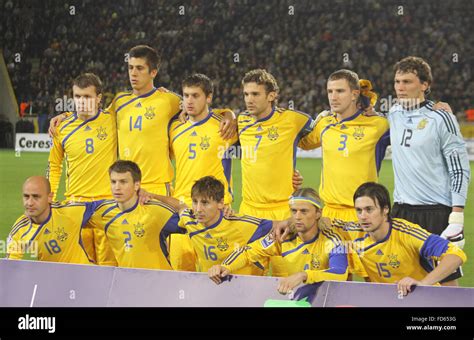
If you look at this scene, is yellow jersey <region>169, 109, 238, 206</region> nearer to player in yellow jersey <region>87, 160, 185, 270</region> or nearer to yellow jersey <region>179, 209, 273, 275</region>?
player in yellow jersey <region>87, 160, 185, 270</region>

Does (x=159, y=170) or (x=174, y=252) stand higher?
(x=159, y=170)

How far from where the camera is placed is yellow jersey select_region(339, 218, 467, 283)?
18.2 feet

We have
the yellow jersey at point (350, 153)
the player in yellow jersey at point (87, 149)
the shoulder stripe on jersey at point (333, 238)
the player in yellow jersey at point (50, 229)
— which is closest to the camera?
the shoulder stripe on jersey at point (333, 238)

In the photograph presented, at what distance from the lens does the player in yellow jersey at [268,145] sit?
265 inches

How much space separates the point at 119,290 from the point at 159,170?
5.24ft

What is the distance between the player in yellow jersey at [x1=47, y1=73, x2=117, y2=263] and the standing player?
2.32 meters

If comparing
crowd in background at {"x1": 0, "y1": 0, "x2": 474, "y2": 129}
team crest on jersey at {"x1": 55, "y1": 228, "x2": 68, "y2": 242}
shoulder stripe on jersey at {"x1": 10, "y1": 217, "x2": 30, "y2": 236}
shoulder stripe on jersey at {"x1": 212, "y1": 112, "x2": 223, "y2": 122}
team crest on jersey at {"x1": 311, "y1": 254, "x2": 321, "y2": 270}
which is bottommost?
team crest on jersey at {"x1": 311, "y1": 254, "x2": 321, "y2": 270}

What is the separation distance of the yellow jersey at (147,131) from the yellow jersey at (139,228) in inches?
23.0

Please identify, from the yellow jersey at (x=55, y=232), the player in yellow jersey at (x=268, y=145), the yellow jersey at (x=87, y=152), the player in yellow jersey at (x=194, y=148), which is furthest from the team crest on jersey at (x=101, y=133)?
the player in yellow jersey at (x=268, y=145)

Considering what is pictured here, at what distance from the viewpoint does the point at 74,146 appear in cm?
704

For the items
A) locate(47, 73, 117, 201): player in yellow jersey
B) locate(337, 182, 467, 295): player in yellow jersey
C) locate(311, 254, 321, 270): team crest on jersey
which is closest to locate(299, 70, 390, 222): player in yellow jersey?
locate(337, 182, 467, 295): player in yellow jersey

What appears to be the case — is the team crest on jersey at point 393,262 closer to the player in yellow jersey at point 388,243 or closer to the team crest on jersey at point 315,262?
the player in yellow jersey at point 388,243
